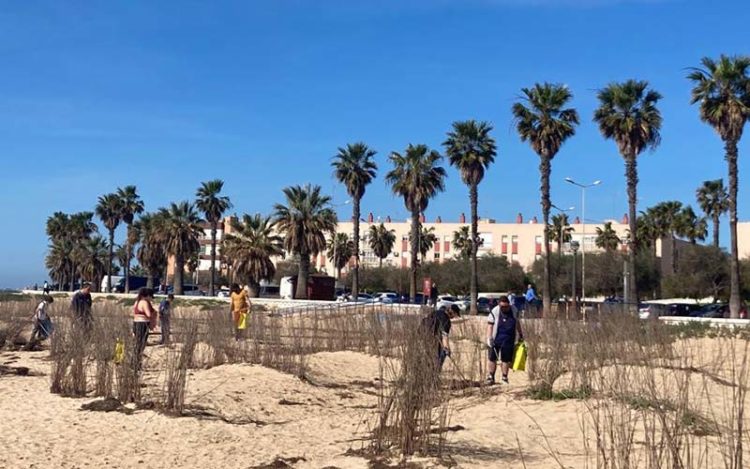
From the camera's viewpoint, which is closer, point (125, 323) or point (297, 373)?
point (125, 323)

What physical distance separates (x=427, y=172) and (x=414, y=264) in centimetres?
662

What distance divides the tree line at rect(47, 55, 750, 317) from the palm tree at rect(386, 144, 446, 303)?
66mm

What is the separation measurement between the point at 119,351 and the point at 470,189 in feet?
128

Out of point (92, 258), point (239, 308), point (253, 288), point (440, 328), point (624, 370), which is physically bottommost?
point (624, 370)

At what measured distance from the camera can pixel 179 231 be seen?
221 feet

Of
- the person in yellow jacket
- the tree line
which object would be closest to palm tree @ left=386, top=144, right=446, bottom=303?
the tree line

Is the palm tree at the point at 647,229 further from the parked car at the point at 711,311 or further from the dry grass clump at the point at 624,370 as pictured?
the dry grass clump at the point at 624,370

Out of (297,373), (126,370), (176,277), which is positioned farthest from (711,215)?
(126,370)

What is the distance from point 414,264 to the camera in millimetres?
52844

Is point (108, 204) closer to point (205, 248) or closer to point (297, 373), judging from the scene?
point (205, 248)

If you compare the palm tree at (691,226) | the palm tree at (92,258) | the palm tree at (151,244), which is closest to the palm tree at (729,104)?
the palm tree at (691,226)

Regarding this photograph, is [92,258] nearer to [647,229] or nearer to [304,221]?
[304,221]

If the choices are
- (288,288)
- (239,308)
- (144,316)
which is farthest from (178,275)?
(144,316)

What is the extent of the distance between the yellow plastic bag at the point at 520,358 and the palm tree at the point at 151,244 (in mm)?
54613
